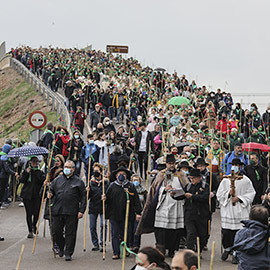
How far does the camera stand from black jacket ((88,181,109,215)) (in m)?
12.5

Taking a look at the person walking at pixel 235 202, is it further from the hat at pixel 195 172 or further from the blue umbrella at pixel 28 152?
the blue umbrella at pixel 28 152

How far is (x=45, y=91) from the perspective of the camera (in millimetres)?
41719

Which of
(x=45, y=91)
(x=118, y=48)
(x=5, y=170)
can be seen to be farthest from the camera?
(x=118, y=48)

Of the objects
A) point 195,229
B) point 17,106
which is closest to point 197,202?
point 195,229

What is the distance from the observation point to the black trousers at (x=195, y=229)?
1126 cm

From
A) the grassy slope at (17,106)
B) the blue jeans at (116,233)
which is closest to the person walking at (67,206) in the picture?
the blue jeans at (116,233)

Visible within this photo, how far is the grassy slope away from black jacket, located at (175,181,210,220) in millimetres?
25663

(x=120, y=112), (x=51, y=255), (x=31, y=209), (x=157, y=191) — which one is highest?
(x=120, y=112)

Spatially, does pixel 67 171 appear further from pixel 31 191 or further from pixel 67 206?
pixel 31 191

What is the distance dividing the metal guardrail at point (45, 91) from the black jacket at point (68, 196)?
1483cm

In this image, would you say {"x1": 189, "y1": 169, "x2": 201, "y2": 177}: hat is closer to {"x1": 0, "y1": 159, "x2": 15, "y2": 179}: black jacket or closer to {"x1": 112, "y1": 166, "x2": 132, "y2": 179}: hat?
{"x1": 112, "y1": 166, "x2": 132, "y2": 179}: hat

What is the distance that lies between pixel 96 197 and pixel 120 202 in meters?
0.89

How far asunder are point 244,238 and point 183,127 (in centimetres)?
1348

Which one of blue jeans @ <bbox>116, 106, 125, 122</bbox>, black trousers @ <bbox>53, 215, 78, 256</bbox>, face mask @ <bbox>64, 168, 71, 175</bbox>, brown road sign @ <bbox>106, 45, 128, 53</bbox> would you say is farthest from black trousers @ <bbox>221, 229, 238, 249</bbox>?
brown road sign @ <bbox>106, 45, 128, 53</bbox>
